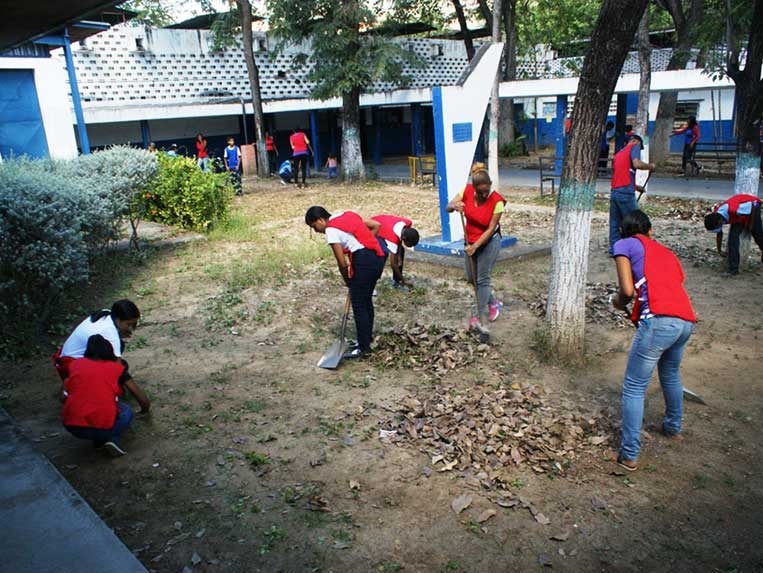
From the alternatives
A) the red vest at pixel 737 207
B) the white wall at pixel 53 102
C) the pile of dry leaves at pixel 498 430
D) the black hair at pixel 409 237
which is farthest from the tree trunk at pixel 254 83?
the pile of dry leaves at pixel 498 430

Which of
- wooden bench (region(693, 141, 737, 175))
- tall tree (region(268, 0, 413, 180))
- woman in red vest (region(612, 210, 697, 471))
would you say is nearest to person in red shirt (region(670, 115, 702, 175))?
wooden bench (region(693, 141, 737, 175))

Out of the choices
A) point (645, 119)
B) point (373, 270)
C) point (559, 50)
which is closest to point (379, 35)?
point (645, 119)

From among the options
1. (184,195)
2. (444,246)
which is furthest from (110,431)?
(184,195)

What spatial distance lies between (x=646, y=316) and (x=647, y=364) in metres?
0.29

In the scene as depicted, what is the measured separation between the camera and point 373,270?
5.45 metres

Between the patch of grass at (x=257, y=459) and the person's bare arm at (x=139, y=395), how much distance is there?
982 millimetres

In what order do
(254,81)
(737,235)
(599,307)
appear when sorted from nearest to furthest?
(599,307), (737,235), (254,81)

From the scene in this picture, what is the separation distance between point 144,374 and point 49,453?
1.40 metres

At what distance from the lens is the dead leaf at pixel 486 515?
11.3ft

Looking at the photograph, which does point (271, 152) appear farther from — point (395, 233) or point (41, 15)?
point (41, 15)

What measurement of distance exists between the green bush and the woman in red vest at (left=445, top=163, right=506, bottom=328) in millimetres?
6376

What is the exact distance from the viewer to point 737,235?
24.7ft

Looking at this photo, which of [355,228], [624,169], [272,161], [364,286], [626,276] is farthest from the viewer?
[272,161]

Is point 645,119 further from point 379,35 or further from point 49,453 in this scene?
point 49,453
